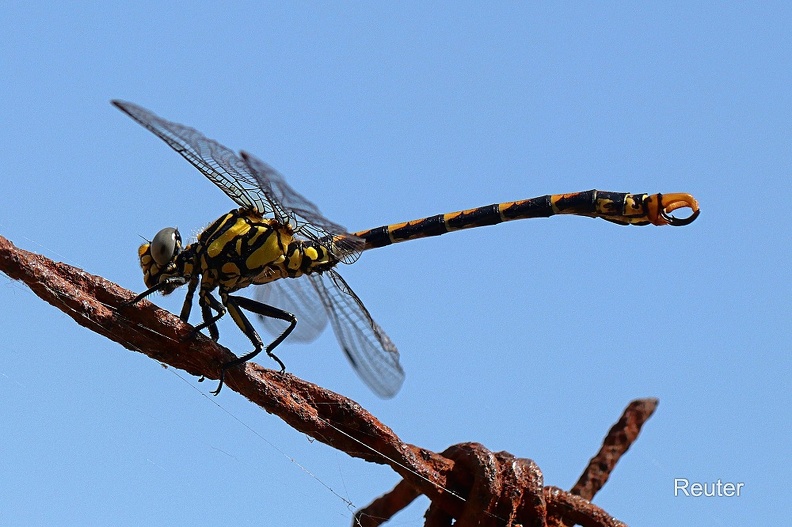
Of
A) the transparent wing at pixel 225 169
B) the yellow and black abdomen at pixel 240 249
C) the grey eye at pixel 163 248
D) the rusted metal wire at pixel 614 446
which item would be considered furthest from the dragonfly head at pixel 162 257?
the rusted metal wire at pixel 614 446

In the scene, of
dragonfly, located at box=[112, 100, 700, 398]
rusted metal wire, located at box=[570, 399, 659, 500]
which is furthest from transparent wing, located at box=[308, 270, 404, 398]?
rusted metal wire, located at box=[570, 399, 659, 500]

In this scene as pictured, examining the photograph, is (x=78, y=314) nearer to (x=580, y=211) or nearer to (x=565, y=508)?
(x=565, y=508)

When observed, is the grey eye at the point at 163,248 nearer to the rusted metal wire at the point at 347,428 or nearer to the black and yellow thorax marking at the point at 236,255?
the black and yellow thorax marking at the point at 236,255

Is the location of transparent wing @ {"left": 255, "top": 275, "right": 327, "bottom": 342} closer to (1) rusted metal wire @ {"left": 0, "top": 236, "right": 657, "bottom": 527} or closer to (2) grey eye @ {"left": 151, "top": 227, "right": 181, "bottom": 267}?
(2) grey eye @ {"left": 151, "top": 227, "right": 181, "bottom": 267}

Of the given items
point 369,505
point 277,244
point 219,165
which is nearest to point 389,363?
point 277,244

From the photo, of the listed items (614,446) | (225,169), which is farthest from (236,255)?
(614,446)
